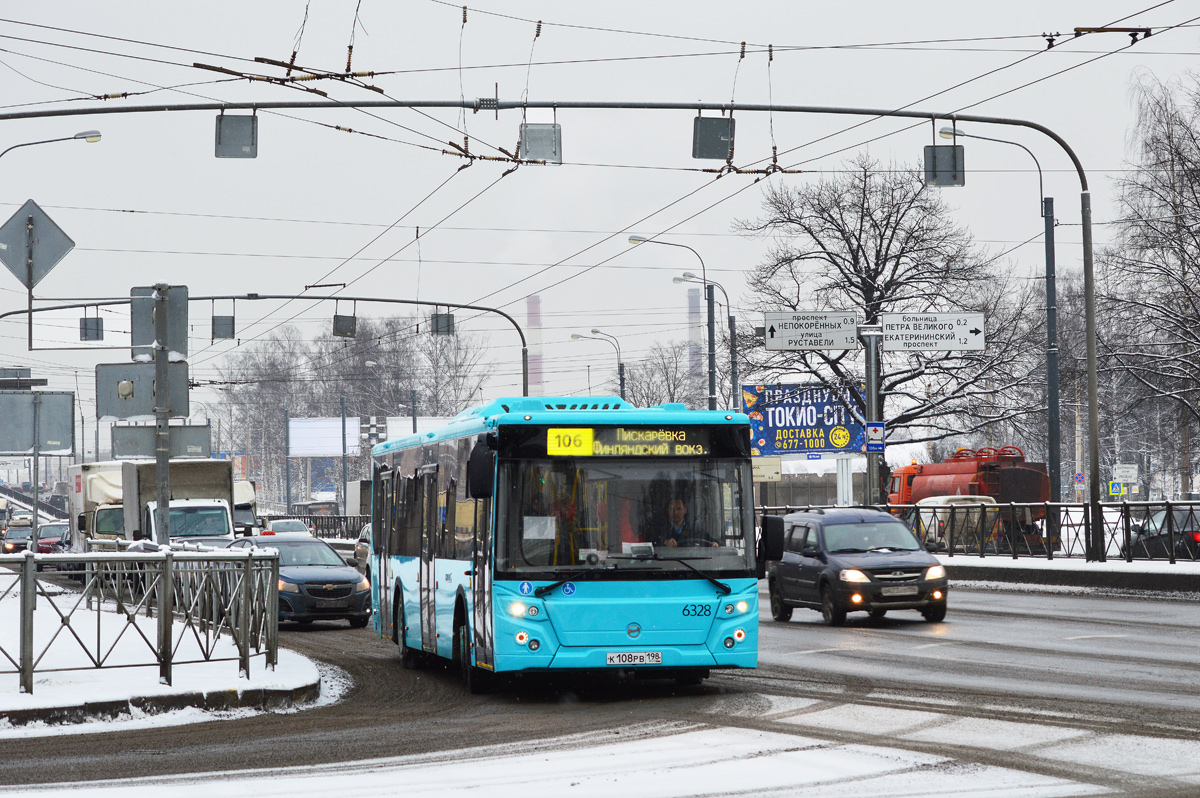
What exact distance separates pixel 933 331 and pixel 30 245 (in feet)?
78.0

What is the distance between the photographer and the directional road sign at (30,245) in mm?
16422

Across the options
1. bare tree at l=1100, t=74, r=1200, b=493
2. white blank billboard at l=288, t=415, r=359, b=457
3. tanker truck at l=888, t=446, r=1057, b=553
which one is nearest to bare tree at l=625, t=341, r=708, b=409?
white blank billboard at l=288, t=415, r=359, b=457

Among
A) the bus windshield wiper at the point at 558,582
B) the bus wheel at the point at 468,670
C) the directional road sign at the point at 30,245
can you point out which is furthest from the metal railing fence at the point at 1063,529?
the directional road sign at the point at 30,245

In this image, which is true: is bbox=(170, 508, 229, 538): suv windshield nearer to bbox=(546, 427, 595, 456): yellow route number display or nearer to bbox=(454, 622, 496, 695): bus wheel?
bbox=(454, 622, 496, 695): bus wheel

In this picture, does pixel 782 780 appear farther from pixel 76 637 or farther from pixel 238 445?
pixel 238 445

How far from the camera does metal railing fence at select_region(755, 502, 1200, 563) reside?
28016 millimetres

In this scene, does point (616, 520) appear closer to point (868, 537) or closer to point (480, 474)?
point (480, 474)

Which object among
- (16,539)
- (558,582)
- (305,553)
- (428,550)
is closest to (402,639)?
(428,550)

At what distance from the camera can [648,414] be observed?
1359 centimetres

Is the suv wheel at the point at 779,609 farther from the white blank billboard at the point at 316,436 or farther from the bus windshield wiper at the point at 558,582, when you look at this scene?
the white blank billboard at the point at 316,436

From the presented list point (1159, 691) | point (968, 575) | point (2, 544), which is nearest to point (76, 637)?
point (1159, 691)

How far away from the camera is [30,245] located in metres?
16.5

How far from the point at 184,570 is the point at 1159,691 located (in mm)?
7858

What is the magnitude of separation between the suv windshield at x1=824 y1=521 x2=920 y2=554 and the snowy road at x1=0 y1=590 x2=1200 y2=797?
5.49 m
